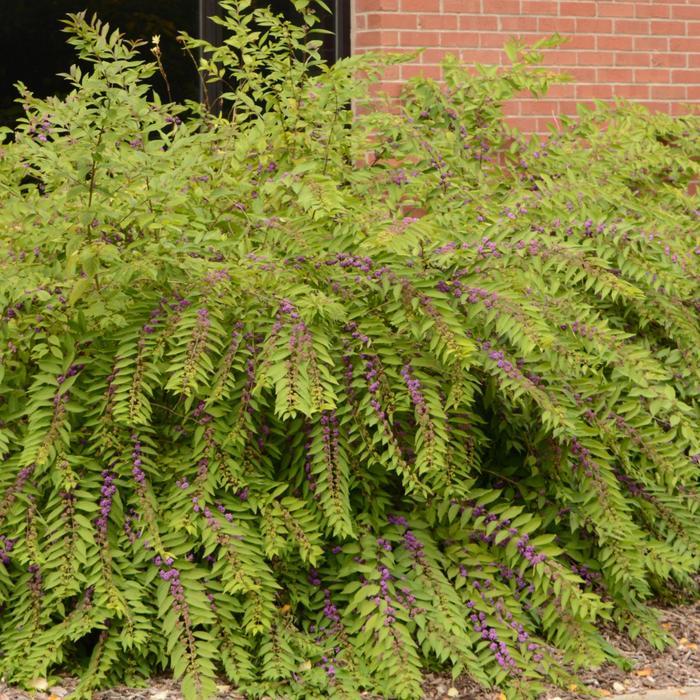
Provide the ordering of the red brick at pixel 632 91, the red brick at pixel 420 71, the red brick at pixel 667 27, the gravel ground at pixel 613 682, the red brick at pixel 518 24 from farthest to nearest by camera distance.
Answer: the red brick at pixel 667 27
the red brick at pixel 632 91
the red brick at pixel 518 24
the red brick at pixel 420 71
the gravel ground at pixel 613 682

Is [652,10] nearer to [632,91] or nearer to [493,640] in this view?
[632,91]

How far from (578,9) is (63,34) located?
10.6ft

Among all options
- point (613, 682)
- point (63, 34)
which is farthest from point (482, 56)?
point (613, 682)

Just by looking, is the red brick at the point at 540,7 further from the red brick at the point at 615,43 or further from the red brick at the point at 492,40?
the red brick at the point at 615,43

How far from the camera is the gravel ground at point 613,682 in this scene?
4.31 m

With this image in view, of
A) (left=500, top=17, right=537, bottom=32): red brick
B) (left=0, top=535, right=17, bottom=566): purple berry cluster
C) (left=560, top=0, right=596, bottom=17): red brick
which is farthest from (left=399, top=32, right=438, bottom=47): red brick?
(left=0, top=535, right=17, bottom=566): purple berry cluster

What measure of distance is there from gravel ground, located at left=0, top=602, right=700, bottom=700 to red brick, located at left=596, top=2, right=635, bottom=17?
4417 millimetres

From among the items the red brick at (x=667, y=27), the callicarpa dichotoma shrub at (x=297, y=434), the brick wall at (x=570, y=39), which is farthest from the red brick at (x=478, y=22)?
the callicarpa dichotoma shrub at (x=297, y=434)

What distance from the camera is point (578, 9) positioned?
8.04 meters

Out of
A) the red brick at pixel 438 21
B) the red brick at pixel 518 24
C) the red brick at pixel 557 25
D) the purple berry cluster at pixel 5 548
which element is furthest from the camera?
the red brick at pixel 557 25

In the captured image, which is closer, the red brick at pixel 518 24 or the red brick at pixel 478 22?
the red brick at pixel 478 22

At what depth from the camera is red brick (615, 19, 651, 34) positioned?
8180 millimetres

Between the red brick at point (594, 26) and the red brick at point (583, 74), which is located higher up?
the red brick at point (594, 26)

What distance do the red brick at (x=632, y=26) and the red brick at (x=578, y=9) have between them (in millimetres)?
206
